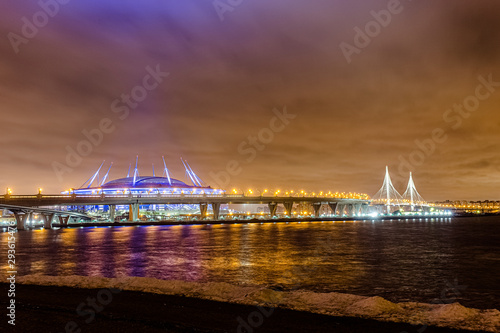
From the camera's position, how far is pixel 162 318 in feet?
31.5

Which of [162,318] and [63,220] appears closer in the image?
[162,318]

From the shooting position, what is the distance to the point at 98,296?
12031 mm

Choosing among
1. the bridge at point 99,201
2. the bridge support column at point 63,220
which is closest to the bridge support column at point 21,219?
the bridge at point 99,201

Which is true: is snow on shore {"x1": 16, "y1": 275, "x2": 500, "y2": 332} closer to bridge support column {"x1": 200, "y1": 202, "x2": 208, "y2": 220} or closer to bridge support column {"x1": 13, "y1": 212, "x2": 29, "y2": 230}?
bridge support column {"x1": 13, "y1": 212, "x2": 29, "y2": 230}

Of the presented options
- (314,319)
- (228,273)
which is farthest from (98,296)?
(228,273)

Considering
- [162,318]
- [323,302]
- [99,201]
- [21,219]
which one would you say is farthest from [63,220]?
[323,302]

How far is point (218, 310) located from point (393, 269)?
759 inches

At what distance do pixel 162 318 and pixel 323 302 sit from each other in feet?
15.3

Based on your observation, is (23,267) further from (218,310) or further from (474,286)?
(474,286)

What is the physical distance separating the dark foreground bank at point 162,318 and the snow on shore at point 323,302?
0.46m

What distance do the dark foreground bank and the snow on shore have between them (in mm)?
464

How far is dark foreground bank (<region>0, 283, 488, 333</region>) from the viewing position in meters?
8.84

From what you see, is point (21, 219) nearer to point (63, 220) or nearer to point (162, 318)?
point (63, 220)

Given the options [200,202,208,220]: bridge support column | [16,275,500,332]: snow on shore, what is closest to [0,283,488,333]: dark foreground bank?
[16,275,500,332]: snow on shore
